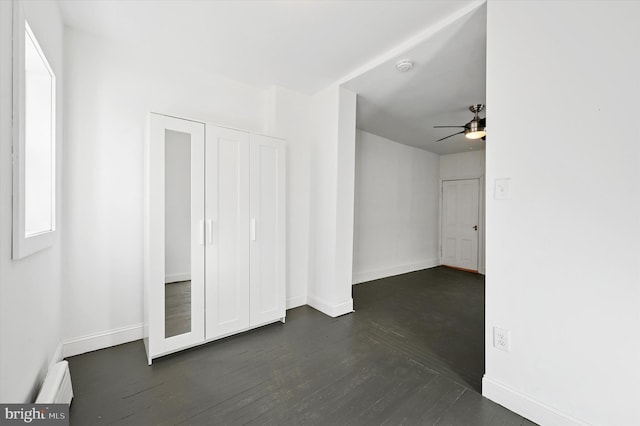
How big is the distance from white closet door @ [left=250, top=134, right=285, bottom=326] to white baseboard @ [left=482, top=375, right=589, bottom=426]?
1.94 meters

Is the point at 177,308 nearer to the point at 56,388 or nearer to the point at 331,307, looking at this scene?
the point at 56,388

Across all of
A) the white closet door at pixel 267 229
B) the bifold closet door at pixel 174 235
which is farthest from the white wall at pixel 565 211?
the bifold closet door at pixel 174 235

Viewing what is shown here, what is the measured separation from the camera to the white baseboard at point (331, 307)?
3.09m

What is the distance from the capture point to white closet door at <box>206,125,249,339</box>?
2383 millimetres

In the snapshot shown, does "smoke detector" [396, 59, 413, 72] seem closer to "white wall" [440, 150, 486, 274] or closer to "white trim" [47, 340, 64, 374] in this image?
"white trim" [47, 340, 64, 374]

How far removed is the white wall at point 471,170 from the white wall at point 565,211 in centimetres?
445

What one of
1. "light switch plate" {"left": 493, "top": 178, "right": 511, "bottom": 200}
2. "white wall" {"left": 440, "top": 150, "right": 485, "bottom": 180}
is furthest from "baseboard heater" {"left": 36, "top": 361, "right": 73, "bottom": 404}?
"white wall" {"left": 440, "top": 150, "right": 485, "bottom": 180}

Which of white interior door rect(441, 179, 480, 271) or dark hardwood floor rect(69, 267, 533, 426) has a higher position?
white interior door rect(441, 179, 480, 271)


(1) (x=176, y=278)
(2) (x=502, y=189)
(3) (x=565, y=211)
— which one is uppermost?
(2) (x=502, y=189)

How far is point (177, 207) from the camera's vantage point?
2.24 metres

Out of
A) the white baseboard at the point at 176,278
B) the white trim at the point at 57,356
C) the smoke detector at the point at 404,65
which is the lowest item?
the white trim at the point at 57,356

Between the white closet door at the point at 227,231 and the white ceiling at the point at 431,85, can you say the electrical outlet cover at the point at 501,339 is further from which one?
the white ceiling at the point at 431,85

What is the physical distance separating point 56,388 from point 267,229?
1.81m

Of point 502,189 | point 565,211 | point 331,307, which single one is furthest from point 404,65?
point 331,307
